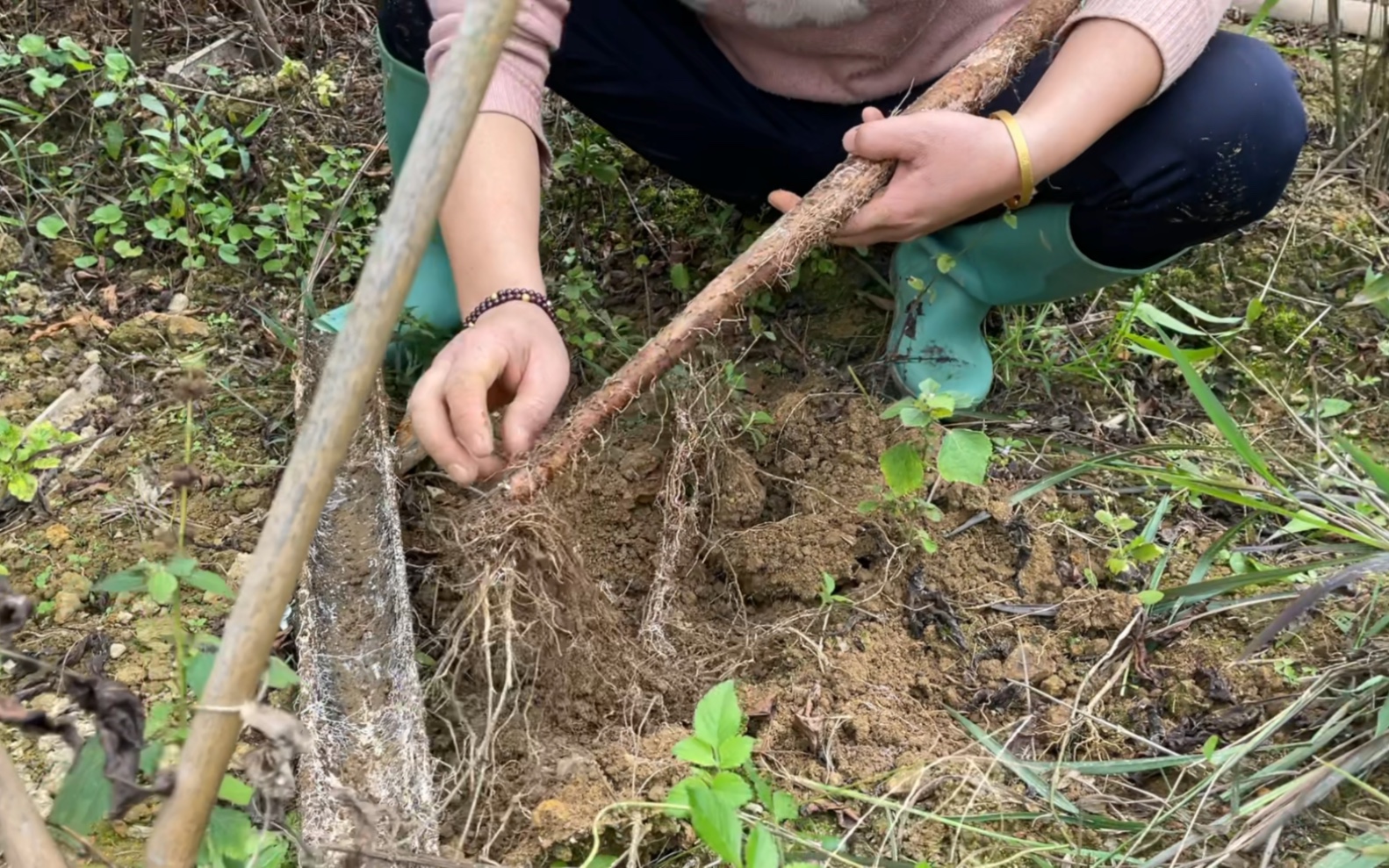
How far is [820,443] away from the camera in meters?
1.40

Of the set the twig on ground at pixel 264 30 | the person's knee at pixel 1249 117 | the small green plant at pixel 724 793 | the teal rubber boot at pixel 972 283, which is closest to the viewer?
the small green plant at pixel 724 793

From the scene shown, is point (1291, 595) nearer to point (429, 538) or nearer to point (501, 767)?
point (501, 767)

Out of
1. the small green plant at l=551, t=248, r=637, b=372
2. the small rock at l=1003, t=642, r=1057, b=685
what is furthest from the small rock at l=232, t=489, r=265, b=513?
the small rock at l=1003, t=642, r=1057, b=685

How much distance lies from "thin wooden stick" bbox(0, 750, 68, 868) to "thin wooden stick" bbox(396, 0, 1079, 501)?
21.2 inches

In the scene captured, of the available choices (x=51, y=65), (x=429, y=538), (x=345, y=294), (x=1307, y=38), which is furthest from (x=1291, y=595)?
(x=51, y=65)

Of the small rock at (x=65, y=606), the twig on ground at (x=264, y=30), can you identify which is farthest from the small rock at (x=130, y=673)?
the twig on ground at (x=264, y=30)

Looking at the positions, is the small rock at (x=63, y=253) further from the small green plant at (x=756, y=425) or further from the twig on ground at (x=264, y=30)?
the small green plant at (x=756, y=425)

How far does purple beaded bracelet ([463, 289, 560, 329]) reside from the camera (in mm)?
1150

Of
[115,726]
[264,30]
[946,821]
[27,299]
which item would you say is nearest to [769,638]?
[946,821]

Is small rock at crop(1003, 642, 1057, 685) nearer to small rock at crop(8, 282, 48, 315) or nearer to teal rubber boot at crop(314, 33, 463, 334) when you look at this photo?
teal rubber boot at crop(314, 33, 463, 334)

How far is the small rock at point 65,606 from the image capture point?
1.21 m

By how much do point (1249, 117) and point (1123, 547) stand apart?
0.58 meters

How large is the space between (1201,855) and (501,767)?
662 millimetres

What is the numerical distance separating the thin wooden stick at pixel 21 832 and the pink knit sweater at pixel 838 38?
91 cm
